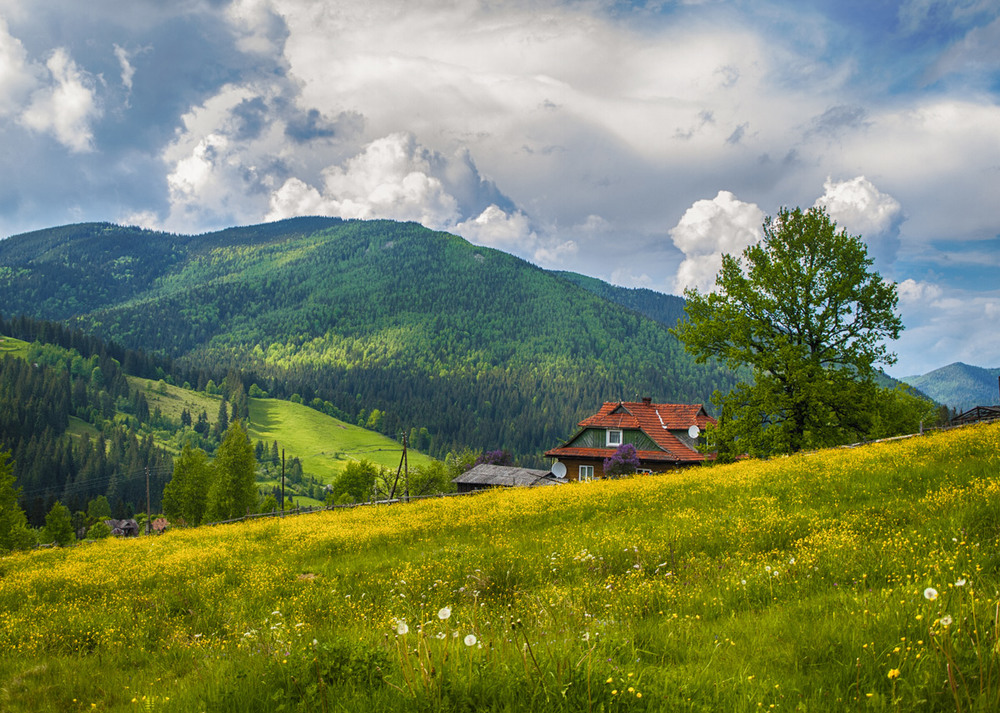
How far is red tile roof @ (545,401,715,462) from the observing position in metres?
60.9

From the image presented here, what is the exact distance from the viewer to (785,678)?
15.8ft

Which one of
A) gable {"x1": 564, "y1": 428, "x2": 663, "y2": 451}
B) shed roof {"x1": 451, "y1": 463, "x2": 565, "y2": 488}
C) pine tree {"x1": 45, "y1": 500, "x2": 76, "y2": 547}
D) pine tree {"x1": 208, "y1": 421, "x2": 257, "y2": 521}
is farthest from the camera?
pine tree {"x1": 45, "y1": 500, "x2": 76, "y2": 547}

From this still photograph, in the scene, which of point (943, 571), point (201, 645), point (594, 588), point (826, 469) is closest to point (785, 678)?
point (943, 571)

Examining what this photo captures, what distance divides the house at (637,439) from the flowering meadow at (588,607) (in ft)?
142

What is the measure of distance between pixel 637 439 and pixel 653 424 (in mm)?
2807

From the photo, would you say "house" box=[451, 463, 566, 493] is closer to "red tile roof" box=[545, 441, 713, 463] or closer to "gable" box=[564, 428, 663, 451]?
"gable" box=[564, 428, 663, 451]

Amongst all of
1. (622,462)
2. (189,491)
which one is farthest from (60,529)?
(622,462)

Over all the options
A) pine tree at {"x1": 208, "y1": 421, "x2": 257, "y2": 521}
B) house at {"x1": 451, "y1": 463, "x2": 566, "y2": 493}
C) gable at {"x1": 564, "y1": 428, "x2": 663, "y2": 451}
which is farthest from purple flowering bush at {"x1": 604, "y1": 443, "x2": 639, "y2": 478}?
pine tree at {"x1": 208, "y1": 421, "x2": 257, "y2": 521}

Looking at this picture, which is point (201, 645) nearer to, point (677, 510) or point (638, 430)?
point (677, 510)

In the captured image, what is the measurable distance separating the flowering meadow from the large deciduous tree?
481 inches

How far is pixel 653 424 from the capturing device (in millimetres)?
63250

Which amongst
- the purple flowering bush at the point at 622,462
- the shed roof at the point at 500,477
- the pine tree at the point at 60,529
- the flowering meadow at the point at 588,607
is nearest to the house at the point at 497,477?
the shed roof at the point at 500,477

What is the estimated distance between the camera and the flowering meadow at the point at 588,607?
4531mm

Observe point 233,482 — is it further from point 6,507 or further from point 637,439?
point 637,439
